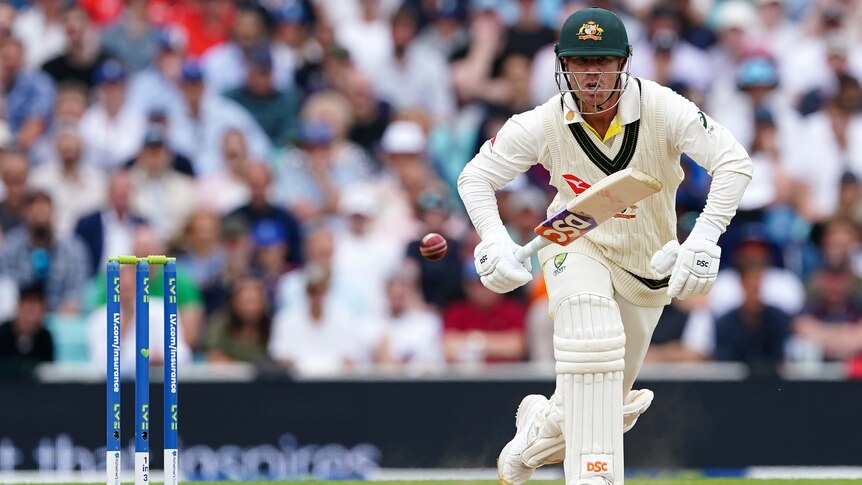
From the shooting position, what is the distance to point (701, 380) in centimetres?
858

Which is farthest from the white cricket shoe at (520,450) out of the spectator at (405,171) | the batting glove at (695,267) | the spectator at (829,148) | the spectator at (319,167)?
the spectator at (829,148)

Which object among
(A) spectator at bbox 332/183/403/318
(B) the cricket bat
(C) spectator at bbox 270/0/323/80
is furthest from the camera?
(C) spectator at bbox 270/0/323/80

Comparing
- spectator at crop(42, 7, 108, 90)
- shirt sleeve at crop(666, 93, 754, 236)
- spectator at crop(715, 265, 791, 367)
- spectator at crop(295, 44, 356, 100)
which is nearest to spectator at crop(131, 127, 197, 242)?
spectator at crop(42, 7, 108, 90)

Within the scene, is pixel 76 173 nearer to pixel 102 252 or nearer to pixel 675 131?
pixel 102 252

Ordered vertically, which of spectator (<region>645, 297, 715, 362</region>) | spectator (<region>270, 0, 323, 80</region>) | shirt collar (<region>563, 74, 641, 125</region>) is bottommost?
spectator (<region>645, 297, 715, 362</region>)

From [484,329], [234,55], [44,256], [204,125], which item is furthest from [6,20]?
[484,329]

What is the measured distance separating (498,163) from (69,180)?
543 cm

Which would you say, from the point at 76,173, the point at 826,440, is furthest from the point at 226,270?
the point at 826,440

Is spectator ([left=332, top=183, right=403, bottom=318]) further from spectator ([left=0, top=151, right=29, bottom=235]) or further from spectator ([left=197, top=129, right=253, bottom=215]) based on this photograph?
spectator ([left=0, top=151, right=29, bottom=235])

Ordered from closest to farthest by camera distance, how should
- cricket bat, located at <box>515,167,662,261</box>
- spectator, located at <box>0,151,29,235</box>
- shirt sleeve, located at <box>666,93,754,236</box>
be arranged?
cricket bat, located at <box>515,167,662,261</box> → shirt sleeve, located at <box>666,93,754,236</box> → spectator, located at <box>0,151,29,235</box>

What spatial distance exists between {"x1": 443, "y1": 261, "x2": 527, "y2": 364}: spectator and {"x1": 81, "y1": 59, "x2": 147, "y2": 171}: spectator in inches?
116

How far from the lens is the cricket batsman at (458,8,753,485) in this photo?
5.72m

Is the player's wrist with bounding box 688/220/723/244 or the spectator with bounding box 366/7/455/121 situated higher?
the spectator with bounding box 366/7/455/121

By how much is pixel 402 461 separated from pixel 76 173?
361 centimetres
